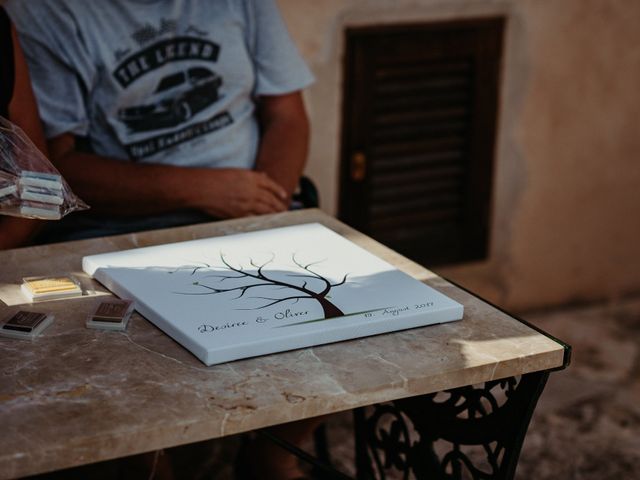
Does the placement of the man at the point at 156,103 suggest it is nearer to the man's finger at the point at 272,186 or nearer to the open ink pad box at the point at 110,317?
the man's finger at the point at 272,186

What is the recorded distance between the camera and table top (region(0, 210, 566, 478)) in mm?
1232

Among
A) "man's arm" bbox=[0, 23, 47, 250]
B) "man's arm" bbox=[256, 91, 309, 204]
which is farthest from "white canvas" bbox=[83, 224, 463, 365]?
"man's arm" bbox=[256, 91, 309, 204]

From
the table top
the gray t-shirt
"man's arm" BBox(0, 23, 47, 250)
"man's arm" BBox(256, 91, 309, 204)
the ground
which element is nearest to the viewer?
the table top

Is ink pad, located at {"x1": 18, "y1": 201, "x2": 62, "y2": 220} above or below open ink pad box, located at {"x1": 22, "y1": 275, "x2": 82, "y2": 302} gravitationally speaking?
above

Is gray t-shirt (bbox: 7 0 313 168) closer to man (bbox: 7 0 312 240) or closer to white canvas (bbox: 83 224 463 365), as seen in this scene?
man (bbox: 7 0 312 240)

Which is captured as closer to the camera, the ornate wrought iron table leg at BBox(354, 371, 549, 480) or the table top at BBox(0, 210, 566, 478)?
the table top at BBox(0, 210, 566, 478)

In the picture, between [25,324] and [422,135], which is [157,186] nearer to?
[25,324]

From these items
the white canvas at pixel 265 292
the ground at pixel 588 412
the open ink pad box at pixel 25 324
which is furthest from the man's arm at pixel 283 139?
the open ink pad box at pixel 25 324

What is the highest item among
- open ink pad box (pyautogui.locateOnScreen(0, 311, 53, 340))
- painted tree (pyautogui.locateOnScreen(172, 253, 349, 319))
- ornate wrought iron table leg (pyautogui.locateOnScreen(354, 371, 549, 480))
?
painted tree (pyautogui.locateOnScreen(172, 253, 349, 319))

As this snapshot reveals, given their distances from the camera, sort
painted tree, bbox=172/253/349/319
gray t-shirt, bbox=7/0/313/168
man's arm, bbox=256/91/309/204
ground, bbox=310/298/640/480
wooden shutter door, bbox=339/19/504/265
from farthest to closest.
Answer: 1. wooden shutter door, bbox=339/19/504/265
2. ground, bbox=310/298/640/480
3. man's arm, bbox=256/91/309/204
4. gray t-shirt, bbox=7/0/313/168
5. painted tree, bbox=172/253/349/319

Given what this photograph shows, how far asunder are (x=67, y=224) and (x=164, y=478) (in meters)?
0.62

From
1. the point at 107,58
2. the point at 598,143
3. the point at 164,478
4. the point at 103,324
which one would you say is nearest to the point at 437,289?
the point at 103,324

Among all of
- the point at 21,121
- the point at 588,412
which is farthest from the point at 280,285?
the point at 588,412

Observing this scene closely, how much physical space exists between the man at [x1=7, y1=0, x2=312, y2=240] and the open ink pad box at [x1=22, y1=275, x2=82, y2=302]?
74cm
